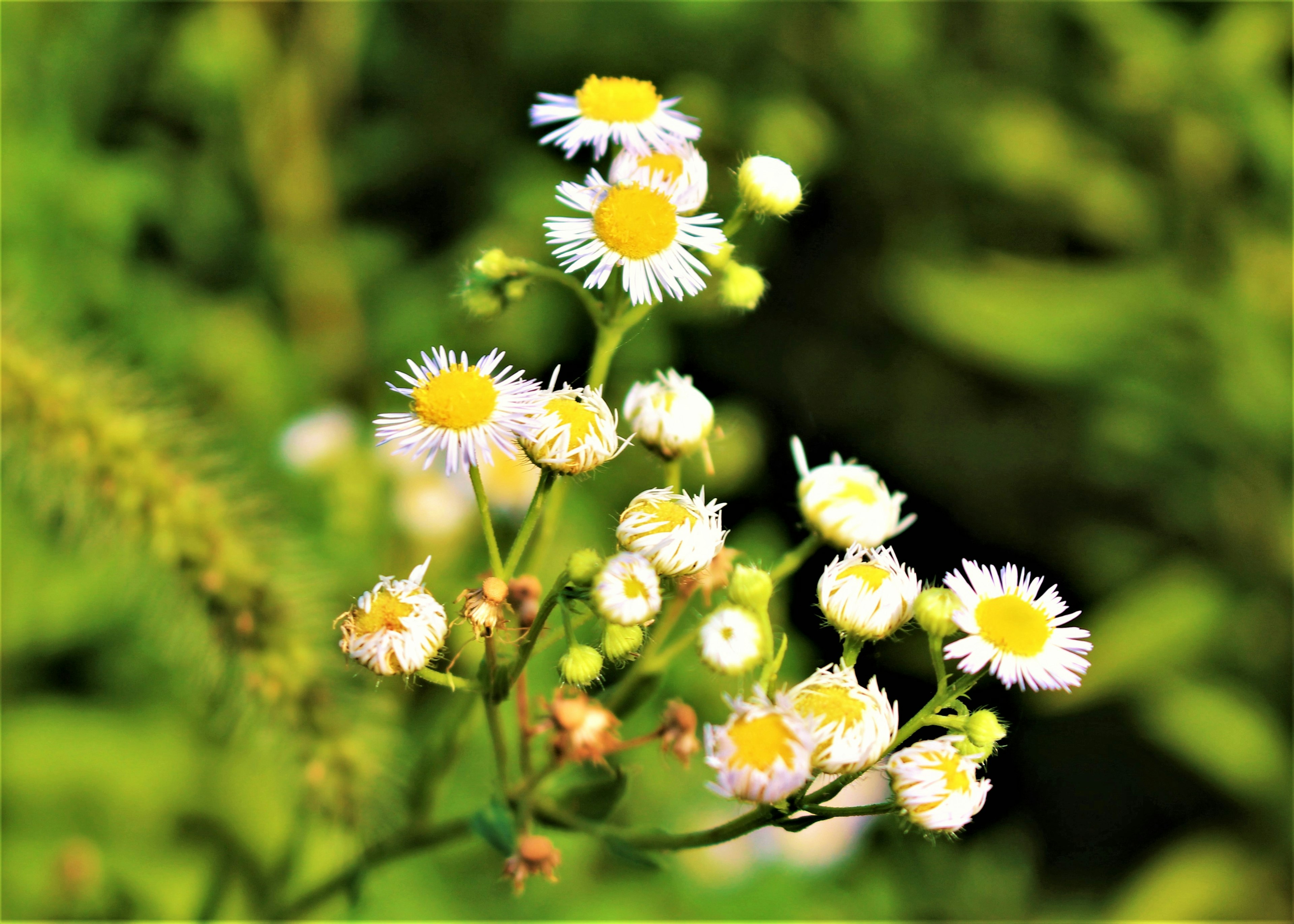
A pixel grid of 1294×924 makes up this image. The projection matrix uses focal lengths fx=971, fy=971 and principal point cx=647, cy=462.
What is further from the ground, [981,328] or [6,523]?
[981,328]

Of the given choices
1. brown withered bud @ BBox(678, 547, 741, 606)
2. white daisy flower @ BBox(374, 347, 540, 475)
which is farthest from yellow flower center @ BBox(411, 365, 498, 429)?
brown withered bud @ BBox(678, 547, 741, 606)

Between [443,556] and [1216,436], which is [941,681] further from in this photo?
[1216,436]

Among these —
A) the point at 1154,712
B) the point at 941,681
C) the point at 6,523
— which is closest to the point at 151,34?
the point at 6,523

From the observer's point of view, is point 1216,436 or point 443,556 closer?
point 443,556

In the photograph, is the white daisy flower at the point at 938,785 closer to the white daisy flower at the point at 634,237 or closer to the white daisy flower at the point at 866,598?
the white daisy flower at the point at 866,598

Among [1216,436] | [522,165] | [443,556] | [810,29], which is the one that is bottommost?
[443,556]

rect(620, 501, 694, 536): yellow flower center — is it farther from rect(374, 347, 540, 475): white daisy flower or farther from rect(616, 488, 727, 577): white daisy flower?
rect(374, 347, 540, 475): white daisy flower

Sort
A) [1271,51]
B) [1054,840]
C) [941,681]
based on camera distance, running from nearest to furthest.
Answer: [941,681], [1271,51], [1054,840]
